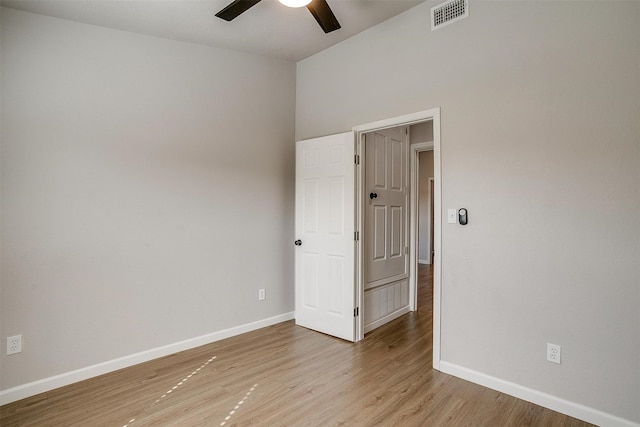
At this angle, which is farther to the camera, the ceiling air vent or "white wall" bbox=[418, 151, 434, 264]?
"white wall" bbox=[418, 151, 434, 264]

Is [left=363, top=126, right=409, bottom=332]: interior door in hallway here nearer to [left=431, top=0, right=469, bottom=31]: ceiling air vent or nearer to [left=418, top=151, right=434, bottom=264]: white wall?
[left=431, top=0, right=469, bottom=31]: ceiling air vent

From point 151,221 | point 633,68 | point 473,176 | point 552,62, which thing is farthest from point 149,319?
point 633,68

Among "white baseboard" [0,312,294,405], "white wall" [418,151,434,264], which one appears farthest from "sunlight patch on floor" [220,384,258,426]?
"white wall" [418,151,434,264]

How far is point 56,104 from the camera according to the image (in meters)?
2.49

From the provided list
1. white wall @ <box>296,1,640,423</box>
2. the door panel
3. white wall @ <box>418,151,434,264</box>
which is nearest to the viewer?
white wall @ <box>296,1,640,423</box>

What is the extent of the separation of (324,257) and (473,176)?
167 cm

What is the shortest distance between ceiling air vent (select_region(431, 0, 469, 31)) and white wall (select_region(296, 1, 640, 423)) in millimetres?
63

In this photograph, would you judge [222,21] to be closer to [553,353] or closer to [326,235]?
[326,235]

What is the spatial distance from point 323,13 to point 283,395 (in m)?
2.62

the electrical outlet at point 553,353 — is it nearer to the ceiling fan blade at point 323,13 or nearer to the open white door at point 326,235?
the open white door at point 326,235

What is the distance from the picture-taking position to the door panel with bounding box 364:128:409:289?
3.51m

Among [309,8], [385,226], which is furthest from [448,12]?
[385,226]

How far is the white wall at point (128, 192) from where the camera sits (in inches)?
93.7

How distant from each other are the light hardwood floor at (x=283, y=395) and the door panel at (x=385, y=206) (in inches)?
35.3
